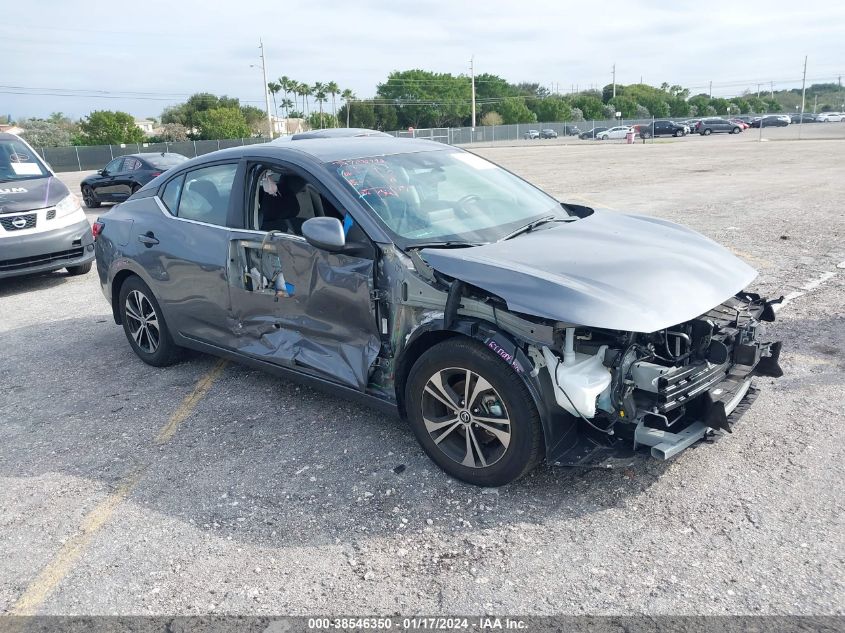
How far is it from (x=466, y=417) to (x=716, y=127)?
65377 mm

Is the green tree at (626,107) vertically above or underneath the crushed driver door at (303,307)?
above

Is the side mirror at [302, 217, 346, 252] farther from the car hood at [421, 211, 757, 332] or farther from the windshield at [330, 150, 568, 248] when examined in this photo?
the car hood at [421, 211, 757, 332]

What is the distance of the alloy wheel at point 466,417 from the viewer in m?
3.43

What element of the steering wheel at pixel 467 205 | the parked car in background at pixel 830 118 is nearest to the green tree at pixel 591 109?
the parked car in background at pixel 830 118

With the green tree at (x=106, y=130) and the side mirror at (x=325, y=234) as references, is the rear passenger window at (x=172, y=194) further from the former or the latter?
the green tree at (x=106, y=130)

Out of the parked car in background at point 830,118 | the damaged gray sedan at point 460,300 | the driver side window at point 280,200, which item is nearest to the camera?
the damaged gray sedan at point 460,300

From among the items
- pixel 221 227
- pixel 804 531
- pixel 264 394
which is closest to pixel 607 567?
pixel 804 531

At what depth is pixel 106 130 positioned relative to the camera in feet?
242

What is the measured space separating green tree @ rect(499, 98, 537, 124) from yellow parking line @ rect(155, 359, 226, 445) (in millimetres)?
106966

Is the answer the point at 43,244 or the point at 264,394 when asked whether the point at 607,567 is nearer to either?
the point at 264,394

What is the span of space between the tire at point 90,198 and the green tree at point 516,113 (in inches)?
3749

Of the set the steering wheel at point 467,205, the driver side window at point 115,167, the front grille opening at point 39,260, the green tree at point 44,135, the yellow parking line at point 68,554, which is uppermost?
the green tree at point 44,135

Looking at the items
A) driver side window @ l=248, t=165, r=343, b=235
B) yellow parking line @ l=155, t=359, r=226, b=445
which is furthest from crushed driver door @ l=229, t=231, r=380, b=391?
yellow parking line @ l=155, t=359, r=226, b=445

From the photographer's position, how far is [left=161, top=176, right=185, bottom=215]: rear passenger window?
17.4 feet
